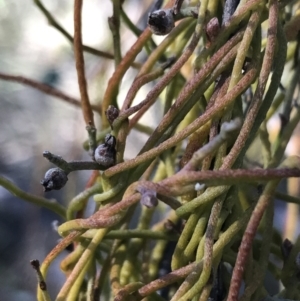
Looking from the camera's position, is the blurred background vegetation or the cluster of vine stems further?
the blurred background vegetation

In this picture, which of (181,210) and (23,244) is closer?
(181,210)

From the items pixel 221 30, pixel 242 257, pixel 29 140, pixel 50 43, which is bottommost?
pixel 242 257

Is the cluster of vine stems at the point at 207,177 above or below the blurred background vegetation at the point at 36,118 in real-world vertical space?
below

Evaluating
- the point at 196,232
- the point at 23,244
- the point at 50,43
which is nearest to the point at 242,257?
the point at 196,232

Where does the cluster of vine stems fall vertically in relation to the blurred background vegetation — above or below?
below

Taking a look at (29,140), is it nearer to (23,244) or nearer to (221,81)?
(23,244)

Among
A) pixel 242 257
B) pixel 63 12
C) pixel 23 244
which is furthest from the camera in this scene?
pixel 63 12

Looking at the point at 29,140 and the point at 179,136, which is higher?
the point at 29,140

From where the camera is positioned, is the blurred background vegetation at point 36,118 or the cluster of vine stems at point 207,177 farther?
the blurred background vegetation at point 36,118

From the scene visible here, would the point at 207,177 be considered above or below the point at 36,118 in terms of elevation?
below

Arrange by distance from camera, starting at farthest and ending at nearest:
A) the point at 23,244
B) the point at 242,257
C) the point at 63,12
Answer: the point at 63,12 → the point at 23,244 → the point at 242,257

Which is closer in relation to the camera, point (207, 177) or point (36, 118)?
point (207, 177)
